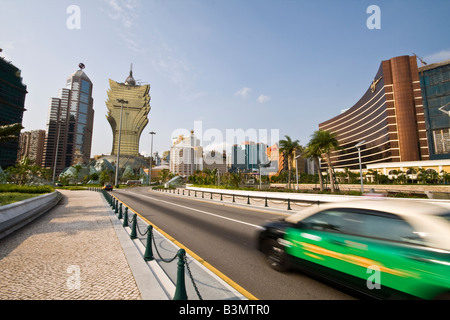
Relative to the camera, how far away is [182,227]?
932 centimetres

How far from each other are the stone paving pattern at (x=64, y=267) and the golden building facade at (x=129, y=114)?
156991 millimetres

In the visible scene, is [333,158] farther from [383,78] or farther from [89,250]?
[89,250]

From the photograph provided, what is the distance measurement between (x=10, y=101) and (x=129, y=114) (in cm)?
6036

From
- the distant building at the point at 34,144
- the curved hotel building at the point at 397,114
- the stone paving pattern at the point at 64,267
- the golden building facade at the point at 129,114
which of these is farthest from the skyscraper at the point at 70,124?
the stone paving pattern at the point at 64,267

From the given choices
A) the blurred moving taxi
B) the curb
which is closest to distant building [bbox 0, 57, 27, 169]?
the curb

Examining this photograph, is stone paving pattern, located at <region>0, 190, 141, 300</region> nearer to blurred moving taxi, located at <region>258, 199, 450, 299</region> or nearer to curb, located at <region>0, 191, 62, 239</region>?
curb, located at <region>0, 191, 62, 239</region>

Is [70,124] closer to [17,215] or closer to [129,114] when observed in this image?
[129,114]

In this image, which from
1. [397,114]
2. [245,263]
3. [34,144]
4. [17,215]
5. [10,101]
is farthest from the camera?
[34,144]

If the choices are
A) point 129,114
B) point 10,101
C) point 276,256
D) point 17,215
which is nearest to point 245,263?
point 276,256

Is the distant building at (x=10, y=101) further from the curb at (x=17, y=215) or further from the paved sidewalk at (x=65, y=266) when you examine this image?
the paved sidewalk at (x=65, y=266)

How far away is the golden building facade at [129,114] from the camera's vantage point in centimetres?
14950

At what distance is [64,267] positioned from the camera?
16.1ft

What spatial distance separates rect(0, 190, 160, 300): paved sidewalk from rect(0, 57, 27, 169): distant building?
124823 millimetres
